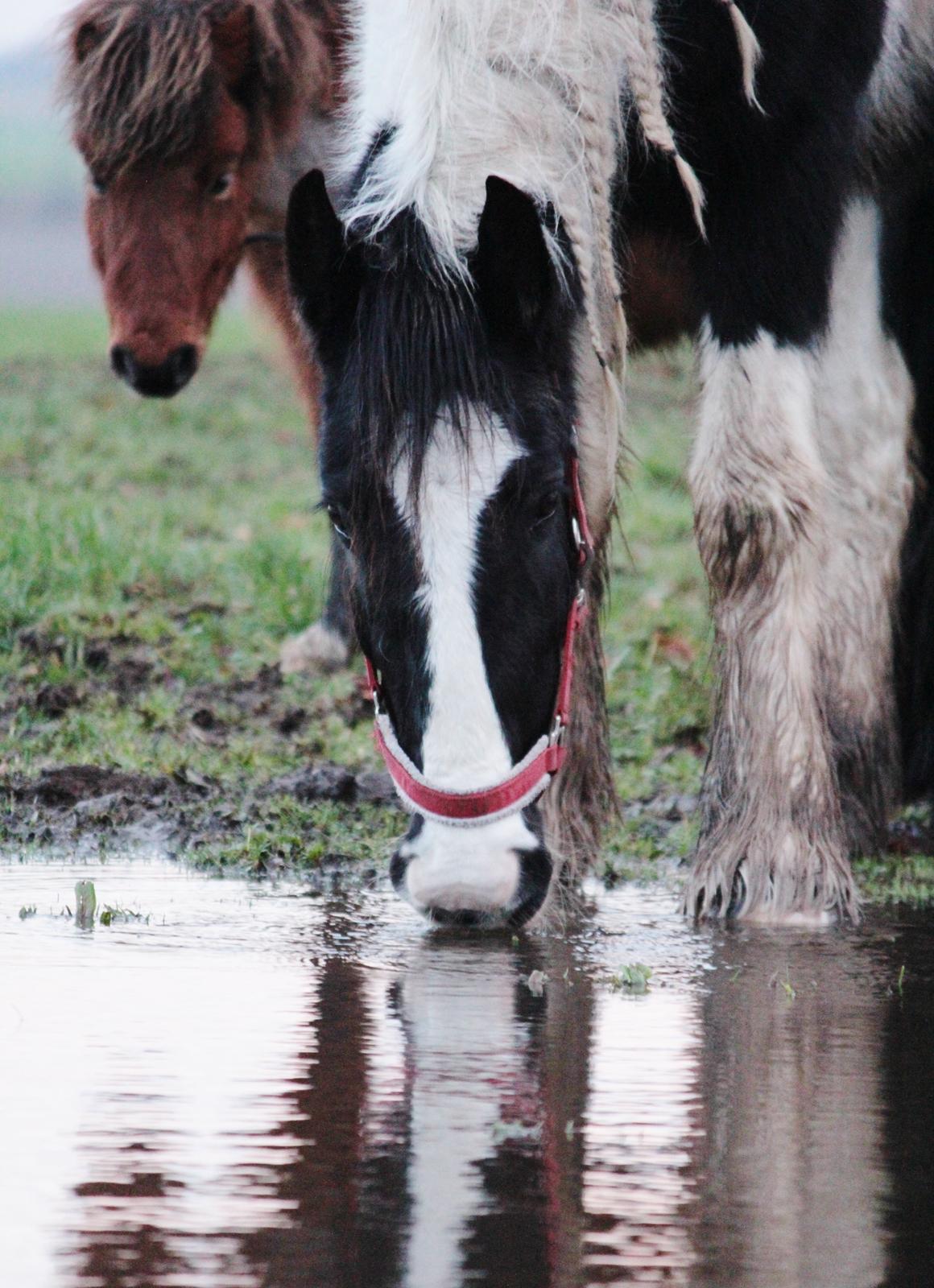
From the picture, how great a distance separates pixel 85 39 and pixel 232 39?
42 centimetres

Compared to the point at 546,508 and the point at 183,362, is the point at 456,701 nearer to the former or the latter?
the point at 546,508

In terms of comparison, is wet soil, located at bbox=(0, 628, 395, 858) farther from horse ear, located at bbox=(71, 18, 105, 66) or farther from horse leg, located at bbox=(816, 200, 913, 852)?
horse ear, located at bbox=(71, 18, 105, 66)

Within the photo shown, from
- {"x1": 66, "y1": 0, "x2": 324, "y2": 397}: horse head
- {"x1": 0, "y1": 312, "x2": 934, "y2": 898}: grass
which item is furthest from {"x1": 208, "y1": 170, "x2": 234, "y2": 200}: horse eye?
{"x1": 0, "y1": 312, "x2": 934, "y2": 898}: grass

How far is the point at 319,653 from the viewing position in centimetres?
559

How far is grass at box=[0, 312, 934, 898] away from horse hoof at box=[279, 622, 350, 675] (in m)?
0.09

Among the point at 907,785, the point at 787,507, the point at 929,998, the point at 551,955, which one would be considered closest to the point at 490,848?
the point at 551,955

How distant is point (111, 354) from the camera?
5598mm

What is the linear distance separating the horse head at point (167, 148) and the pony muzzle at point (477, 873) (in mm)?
3036

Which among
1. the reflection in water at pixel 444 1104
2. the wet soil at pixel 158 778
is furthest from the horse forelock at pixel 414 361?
the wet soil at pixel 158 778

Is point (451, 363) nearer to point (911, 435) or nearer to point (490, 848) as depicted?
point (490, 848)

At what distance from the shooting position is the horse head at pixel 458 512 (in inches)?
112

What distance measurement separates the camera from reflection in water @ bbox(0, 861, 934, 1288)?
69.8 inches

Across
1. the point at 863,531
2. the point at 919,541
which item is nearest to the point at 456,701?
the point at 863,531

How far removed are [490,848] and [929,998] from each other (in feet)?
2.28
